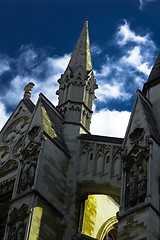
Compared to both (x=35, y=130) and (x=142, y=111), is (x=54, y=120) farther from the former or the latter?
(x=142, y=111)

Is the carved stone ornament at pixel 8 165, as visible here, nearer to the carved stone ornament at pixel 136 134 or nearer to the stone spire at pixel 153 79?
the stone spire at pixel 153 79

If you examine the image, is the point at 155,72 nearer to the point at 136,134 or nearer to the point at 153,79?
the point at 153,79

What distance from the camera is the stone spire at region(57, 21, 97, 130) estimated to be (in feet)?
59.0

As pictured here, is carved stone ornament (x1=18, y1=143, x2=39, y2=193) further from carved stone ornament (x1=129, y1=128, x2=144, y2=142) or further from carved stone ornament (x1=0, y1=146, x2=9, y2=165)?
carved stone ornament (x1=0, y1=146, x2=9, y2=165)

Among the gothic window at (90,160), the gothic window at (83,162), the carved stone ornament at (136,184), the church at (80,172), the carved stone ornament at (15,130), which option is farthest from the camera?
the carved stone ornament at (15,130)

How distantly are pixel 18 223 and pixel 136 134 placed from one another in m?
3.37

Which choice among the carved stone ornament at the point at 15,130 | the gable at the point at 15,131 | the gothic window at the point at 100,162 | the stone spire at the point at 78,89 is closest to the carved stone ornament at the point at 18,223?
the gothic window at the point at 100,162

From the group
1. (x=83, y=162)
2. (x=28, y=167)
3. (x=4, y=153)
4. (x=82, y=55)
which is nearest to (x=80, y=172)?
(x=83, y=162)

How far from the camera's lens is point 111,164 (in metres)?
15.5

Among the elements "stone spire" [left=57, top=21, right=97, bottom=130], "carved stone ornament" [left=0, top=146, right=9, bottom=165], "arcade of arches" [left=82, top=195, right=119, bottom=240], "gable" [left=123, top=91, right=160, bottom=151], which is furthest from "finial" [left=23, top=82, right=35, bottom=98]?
"gable" [left=123, top=91, right=160, bottom=151]

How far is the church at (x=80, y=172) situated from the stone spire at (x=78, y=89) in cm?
3

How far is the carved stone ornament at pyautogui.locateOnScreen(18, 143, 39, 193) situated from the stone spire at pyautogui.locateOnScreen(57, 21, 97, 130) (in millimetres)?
2394

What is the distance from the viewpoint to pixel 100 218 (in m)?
16.9

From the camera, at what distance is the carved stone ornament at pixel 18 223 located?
1371 cm
